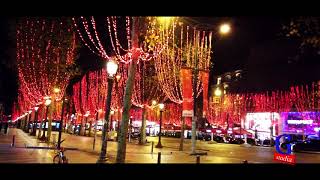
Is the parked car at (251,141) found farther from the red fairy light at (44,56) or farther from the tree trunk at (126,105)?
the tree trunk at (126,105)

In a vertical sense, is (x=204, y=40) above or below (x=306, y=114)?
above

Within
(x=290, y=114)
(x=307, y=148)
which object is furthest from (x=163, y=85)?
(x=290, y=114)

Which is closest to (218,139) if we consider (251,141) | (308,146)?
(251,141)

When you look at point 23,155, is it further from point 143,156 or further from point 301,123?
point 301,123

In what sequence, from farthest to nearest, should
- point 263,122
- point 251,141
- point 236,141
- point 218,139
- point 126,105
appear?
point 263,122
point 218,139
point 236,141
point 251,141
point 126,105

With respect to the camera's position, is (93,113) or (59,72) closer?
(59,72)

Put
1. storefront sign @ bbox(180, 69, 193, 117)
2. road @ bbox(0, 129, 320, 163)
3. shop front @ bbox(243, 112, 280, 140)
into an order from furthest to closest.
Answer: shop front @ bbox(243, 112, 280, 140) < storefront sign @ bbox(180, 69, 193, 117) < road @ bbox(0, 129, 320, 163)

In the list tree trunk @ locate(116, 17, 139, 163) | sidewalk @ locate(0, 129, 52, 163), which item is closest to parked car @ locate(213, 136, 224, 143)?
sidewalk @ locate(0, 129, 52, 163)

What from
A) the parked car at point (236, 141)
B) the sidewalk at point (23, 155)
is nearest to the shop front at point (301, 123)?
the parked car at point (236, 141)

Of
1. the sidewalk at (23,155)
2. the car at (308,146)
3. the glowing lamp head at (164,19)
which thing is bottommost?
the sidewalk at (23,155)

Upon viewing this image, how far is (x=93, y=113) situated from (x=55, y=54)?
3039 cm

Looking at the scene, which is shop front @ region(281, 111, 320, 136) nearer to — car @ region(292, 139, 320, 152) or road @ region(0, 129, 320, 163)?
car @ region(292, 139, 320, 152)

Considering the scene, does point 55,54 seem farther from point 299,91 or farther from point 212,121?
point 212,121
